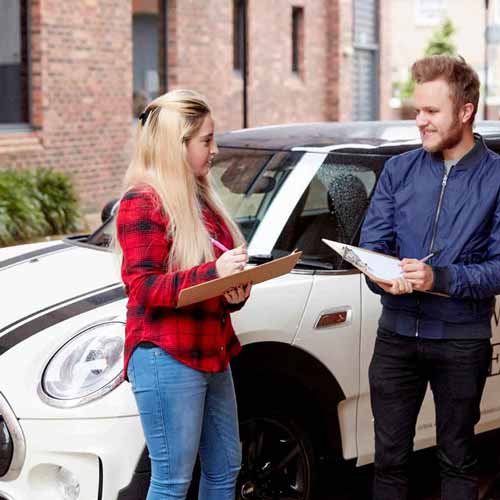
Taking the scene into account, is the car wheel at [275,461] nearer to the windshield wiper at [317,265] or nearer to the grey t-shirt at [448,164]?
the windshield wiper at [317,265]

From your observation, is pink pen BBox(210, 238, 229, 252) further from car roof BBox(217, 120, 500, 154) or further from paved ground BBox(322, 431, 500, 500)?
paved ground BBox(322, 431, 500, 500)

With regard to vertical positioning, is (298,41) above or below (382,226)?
above

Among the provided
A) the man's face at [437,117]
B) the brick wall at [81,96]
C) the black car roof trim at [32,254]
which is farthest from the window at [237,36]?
the man's face at [437,117]

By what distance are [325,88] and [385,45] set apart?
423 cm

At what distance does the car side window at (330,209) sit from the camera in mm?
4754

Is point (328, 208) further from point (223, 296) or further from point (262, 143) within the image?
point (223, 296)

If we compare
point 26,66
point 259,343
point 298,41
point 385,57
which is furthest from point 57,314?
point 385,57

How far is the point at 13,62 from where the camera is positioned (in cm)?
1480

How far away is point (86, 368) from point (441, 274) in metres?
1.26

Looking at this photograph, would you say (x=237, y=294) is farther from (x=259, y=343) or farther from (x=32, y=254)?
(x=32, y=254)

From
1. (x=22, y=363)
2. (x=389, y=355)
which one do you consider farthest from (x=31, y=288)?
(x=389, y=355)

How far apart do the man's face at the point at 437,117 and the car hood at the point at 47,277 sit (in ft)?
4.13

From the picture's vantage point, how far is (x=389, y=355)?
398 cm

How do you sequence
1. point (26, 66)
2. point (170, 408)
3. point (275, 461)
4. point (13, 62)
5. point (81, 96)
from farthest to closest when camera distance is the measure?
point (81, 96) → point (26, 66) → point (13, 62) → point (275, 461) → point (170, 408)
